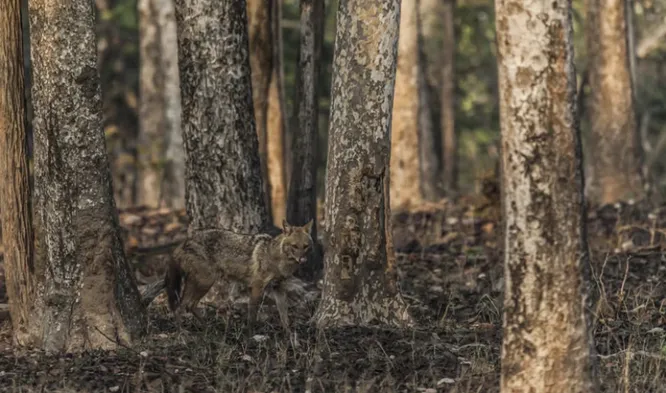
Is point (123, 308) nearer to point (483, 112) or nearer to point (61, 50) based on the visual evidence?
point (61, 50)

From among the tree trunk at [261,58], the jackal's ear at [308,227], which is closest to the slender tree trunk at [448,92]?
the tree trunk at [261,58]

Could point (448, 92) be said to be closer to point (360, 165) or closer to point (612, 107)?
point (612, 107)

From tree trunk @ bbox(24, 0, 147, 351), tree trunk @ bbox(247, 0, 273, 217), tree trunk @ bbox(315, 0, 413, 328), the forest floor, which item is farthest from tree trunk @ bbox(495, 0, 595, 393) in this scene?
tree trunk @ bbox(247, 0, 273, 217)

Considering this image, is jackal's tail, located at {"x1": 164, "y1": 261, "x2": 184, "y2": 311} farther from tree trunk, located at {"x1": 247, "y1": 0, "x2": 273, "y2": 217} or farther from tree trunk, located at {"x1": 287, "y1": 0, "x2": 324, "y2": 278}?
tree trunk, located at {"x1": 247, "y1": 0, "x2": 273, "y2": 217}

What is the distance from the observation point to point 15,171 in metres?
11.0

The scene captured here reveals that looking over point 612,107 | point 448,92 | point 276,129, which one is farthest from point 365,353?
point 448,92

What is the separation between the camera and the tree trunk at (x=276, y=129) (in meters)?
15.6

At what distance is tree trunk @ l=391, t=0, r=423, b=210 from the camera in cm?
2073

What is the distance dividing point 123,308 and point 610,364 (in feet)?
13.3

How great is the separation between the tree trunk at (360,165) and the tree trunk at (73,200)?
5.97 feet

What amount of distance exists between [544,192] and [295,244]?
15.2 ft

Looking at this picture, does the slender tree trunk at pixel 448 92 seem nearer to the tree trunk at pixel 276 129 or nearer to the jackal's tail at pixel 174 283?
the tree trunk at pixel 276 129

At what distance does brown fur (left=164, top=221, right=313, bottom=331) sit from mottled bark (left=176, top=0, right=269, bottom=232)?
54 cm

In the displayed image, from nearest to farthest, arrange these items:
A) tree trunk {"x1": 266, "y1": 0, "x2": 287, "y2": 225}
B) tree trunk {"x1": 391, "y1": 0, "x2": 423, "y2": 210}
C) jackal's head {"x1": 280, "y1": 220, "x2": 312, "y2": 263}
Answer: jackal's head {"x1": 280, "y1": 220, "x2": 312, "y2": 263} → tree trunk {"x1": 266, "y1": 0, "x2": 287, "y2": 225} → tree trunk {"x1": 391, "y1": 0, "x2": 423, "y2": 210}
